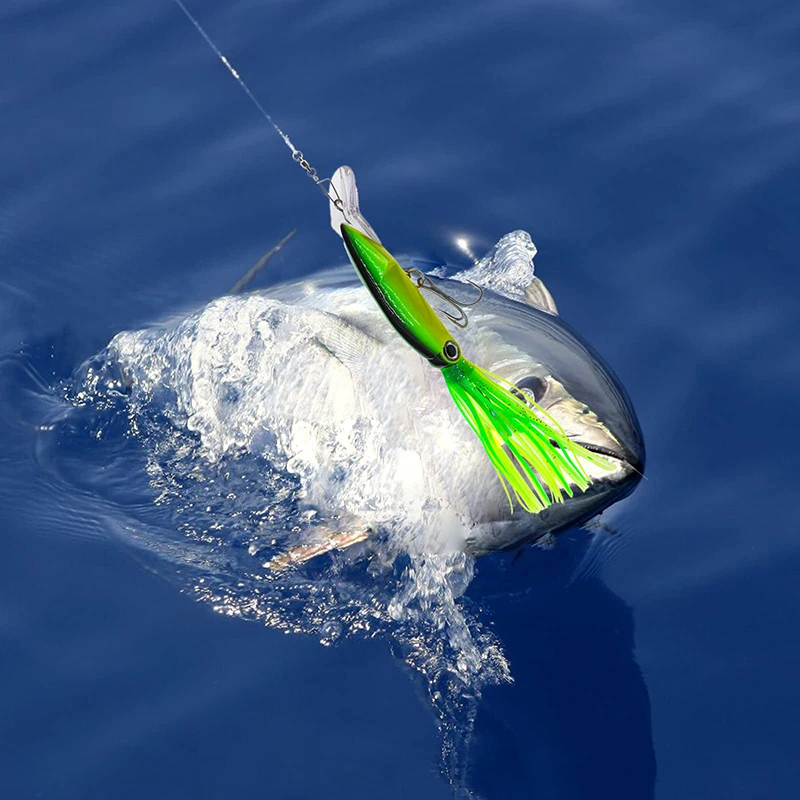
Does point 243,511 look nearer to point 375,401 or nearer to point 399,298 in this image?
point 375,401

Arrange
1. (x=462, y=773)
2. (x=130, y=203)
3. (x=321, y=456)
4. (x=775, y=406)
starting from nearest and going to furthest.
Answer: (x=462, y=773)
(x=321, y=456)
(x=775, y=406)
(x=130, y=203)

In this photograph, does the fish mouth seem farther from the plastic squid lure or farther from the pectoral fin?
the pectoral fin

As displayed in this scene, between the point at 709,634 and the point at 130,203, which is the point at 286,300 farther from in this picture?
the point at 709,634

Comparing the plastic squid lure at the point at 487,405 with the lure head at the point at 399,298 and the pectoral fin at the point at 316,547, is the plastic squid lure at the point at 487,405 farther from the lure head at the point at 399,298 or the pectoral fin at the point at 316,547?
the pectoral fin at the point at 316,547

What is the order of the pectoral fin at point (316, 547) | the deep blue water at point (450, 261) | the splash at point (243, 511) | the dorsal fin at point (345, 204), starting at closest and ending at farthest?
the dorsal fin at point (345, 204), the deep blue water at point (450, 261), the splash at point (243, 511), the pectoral fin at point (316, 547)

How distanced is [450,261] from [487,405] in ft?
8.38

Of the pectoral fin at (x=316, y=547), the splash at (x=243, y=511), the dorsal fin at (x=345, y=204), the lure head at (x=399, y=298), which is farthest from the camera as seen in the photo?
the pectoral fin at (x=316, y=547)

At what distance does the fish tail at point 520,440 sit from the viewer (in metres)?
4.00

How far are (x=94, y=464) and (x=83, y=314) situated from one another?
118 cm

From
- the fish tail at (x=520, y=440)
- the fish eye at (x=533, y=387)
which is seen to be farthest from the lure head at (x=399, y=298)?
the fish eye at (x=533, y=387)

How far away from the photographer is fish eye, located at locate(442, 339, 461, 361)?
3.99 m

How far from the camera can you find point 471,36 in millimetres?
7754

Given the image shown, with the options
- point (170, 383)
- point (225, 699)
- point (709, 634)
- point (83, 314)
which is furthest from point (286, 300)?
point (709, 634)

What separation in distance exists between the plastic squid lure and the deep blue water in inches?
35.6
